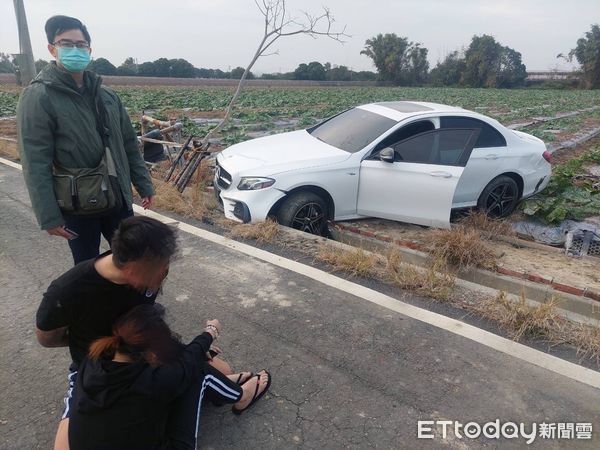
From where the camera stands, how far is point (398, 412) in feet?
8.07

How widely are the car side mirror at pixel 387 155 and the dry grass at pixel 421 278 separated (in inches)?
59.6

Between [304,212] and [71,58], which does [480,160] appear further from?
[71,58]

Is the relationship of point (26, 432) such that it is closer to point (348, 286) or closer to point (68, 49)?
point (68, 49)

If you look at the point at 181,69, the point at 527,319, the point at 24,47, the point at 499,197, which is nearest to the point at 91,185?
the point at 527,319

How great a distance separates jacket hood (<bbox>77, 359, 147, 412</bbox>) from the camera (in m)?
1.73

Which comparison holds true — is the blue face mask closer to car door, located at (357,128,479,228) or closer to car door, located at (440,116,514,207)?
car door, located at (357,128,479,228)

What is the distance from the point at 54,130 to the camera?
249cm

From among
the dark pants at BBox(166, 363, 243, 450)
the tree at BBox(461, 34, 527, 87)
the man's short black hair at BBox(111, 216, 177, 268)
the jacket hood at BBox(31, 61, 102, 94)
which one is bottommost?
the dark pants at BBox(166, 363, 243, 450)

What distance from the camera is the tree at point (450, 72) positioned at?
246 ft

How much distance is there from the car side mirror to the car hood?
382 millimetres

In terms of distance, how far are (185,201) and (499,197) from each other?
169 inches

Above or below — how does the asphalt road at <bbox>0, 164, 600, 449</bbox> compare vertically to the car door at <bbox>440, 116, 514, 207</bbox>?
below

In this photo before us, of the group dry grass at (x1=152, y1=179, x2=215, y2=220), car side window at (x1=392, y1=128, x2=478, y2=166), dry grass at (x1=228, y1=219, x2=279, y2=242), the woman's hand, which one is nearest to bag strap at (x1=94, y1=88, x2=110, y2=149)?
the woman's hand

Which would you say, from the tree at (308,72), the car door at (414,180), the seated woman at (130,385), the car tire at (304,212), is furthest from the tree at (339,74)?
the seated woman at (130,385)
